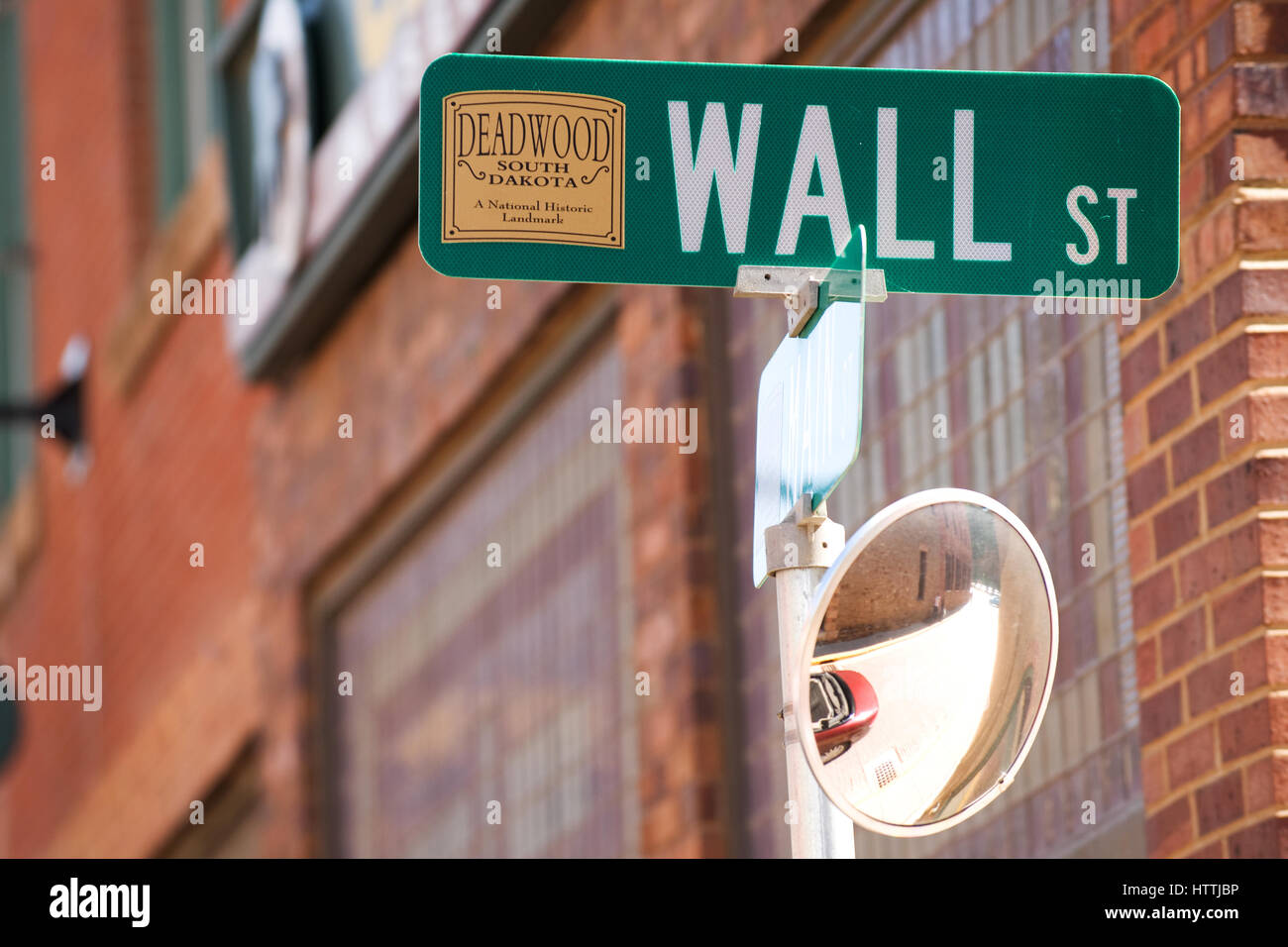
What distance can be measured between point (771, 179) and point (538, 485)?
4214 mm

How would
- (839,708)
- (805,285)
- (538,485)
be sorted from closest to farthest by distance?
(839,708) < (805,285) < (538,485)

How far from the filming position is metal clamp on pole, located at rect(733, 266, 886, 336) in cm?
291

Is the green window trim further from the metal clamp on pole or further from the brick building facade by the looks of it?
the metal clamp on pole

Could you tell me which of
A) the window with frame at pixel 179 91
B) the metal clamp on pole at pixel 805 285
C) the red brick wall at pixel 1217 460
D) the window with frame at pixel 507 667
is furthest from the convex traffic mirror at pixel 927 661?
the window with frame at pixel 179 91

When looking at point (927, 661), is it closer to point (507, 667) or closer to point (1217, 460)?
point (1217, 460)

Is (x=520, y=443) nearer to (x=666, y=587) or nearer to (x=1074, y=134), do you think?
(x=666, y=587)

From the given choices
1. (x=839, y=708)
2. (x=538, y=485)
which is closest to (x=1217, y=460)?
(x=839, y=708)

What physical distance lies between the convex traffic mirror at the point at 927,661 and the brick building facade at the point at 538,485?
1095 mm

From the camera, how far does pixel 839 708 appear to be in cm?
266

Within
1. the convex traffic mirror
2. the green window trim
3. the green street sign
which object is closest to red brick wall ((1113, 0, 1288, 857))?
the green street sign

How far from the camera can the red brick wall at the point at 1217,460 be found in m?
3.74

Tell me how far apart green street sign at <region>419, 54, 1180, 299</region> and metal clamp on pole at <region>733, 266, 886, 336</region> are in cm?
2

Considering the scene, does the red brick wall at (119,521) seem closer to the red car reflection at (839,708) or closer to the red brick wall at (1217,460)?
the red brick wall at (1217,460)

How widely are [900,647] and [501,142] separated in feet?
2.83
